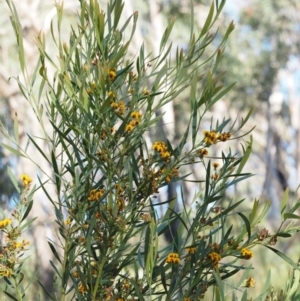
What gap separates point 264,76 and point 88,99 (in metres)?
13.3

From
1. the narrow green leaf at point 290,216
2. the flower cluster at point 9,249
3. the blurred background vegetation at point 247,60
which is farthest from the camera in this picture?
the blurred background vegetation at point 247,60

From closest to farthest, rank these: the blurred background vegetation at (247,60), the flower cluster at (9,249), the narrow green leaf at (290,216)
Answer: the narrow green leaf at (290,216), the flower cluster at (9,249), the blurred background vegetation at (247,60)

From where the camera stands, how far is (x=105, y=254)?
1.45m

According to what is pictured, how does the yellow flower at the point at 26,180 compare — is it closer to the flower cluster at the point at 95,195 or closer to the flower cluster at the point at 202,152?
the flower cluster at the point at 95,195

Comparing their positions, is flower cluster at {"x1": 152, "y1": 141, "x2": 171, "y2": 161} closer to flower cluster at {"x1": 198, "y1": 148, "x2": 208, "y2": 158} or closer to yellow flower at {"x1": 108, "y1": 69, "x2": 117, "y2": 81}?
flower cluster at {"x1": 198, "y1": 148, "x2": 208, "y2": 158}

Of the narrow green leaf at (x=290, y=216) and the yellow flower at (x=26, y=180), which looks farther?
the yellow flower at (x=26, y=180)

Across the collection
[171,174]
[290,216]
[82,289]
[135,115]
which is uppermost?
[135,115]

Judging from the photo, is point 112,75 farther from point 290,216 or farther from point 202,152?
point 290,216

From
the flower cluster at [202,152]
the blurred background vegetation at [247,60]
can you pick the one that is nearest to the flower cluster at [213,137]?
the flower cluster at [202,152]

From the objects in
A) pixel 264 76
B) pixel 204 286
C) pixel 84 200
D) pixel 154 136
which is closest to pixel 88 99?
pixel 84 200

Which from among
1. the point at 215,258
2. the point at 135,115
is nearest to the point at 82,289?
the point at 215,258

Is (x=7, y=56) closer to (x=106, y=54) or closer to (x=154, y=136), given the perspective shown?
(x=154, y=136)

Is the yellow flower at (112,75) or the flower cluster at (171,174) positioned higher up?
the yellow flower at (112,75)

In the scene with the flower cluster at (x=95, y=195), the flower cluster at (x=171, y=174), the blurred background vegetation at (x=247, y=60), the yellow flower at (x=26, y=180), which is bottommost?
the flower cluster at (x=95, y=195)
